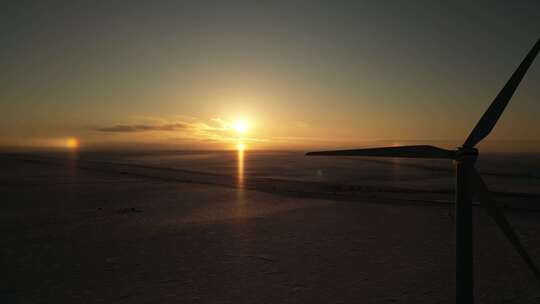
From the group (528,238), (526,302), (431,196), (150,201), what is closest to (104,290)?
(526,302)

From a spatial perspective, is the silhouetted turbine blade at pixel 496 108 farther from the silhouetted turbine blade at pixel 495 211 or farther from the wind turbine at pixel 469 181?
the silhouetted turbine blade at pixel 495 211

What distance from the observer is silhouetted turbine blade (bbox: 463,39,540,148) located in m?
10.1

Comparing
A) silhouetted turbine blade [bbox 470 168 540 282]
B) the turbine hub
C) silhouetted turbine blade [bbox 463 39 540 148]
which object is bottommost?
silhouetted turbine blade [bbox 470 168 540 282]

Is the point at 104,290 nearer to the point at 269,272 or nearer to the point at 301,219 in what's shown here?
the point at 269,272

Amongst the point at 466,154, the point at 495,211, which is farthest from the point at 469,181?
the point at 495,211

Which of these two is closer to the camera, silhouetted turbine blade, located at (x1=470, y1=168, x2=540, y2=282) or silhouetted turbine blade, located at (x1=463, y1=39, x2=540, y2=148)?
silhouetted turbine blade, located at (x1=470, y1=168, x2=540, y2=282)

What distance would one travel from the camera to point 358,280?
16.5 meters

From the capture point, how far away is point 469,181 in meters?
9.34

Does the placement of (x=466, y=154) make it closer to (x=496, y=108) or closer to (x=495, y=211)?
(x=495, y=211)

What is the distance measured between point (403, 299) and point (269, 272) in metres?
6.95

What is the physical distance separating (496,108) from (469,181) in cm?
343

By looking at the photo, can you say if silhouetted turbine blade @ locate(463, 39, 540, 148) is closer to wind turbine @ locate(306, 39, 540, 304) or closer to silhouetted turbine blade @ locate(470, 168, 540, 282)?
wind turbine @ locate(306, 39, 540, 304)

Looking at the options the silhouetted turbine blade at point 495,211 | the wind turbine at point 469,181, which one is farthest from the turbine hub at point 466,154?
the silhouetted turbine blade at point 495,211

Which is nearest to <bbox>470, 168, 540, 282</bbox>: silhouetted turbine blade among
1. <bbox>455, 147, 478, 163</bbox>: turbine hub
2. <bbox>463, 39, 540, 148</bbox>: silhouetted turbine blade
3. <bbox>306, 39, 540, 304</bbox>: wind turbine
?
<bbox>306, 39, 540, 304</bbox>: wind turbine
